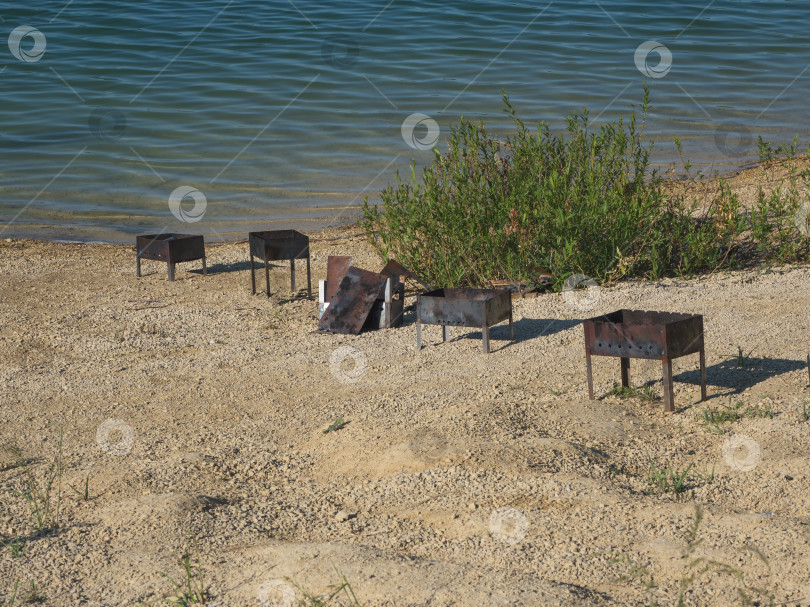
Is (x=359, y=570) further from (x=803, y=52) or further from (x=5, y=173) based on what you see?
(x=803, y=52)

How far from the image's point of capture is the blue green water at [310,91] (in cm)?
1262
